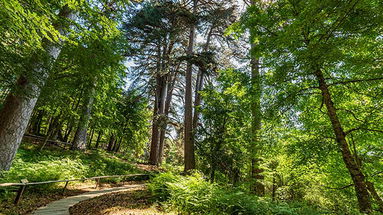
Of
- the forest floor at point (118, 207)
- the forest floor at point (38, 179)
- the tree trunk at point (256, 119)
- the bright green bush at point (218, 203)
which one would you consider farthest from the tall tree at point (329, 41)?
the forest floor at point (38, 179)

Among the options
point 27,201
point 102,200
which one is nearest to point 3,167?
point 27,201

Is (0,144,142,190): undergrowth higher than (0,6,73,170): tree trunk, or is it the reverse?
(0,6,73,170): tree trunk

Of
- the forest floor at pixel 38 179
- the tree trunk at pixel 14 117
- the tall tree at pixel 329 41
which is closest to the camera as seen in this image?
the tall tree at pixel 329 41

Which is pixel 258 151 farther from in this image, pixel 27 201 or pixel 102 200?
pixel 27 201

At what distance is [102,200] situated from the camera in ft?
19.0

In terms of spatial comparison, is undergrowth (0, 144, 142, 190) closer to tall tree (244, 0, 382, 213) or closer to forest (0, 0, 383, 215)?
forest (0, 0, 383, 215)

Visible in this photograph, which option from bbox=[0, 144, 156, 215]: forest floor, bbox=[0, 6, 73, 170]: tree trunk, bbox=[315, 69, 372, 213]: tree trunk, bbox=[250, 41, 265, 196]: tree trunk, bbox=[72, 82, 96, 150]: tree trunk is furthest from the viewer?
bbox=[72, 82, 96, 150]: tree trunk

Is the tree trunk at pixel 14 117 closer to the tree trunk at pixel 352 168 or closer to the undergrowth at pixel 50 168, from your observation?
the undergrowth at pixel 50 168

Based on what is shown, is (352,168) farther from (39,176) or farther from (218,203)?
(39,176)

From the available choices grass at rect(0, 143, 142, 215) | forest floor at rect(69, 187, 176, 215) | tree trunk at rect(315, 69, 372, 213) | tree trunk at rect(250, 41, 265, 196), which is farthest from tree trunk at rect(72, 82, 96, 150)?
tree trunk at rect(315, 69, 372, 213)

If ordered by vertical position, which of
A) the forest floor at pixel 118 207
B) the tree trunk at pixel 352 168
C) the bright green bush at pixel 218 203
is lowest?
the forest floor at pixel 118 207

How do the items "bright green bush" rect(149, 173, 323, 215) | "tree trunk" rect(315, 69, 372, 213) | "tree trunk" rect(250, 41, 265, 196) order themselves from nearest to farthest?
"tree trunk" rect(315, 69, 372, 213) < "bright green bush" rect(149, 173, 323, 215) < "tree trunk" rect(250, 41, 265, 196)

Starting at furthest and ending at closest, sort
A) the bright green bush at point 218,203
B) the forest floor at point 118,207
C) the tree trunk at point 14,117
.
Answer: the tree trunk at point 14,117 → the forest floor at point 118,207 → the bright green bush at point 218,203

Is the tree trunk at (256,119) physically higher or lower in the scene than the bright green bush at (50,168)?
higher
